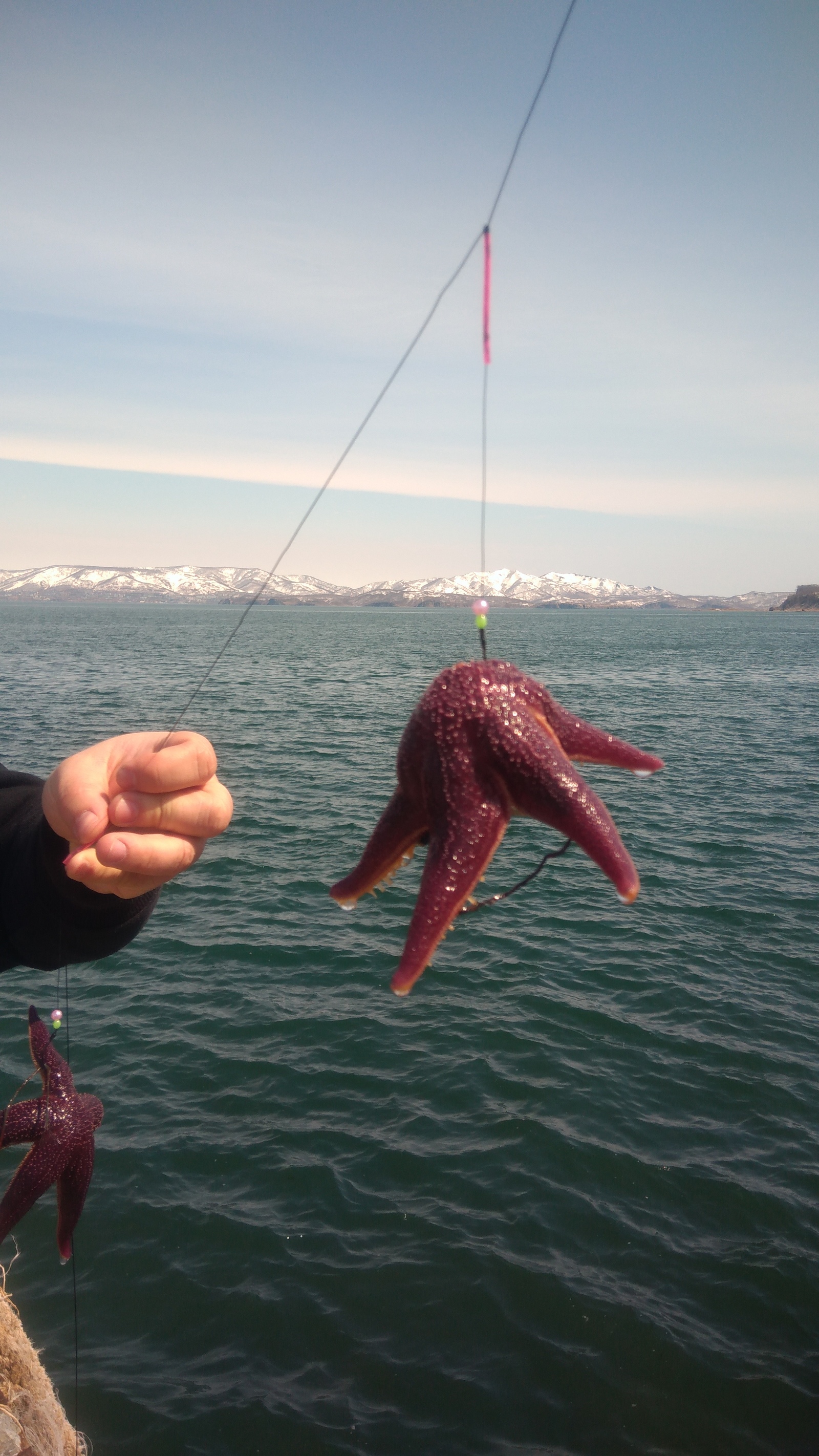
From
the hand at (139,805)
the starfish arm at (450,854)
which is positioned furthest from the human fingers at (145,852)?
the starfish arm at (450,854)

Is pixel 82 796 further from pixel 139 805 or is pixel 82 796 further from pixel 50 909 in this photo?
pixel 50 909

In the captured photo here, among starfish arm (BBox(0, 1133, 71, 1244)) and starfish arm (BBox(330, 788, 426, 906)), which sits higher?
starfish arm (BBox(330, 788, 426, 906))

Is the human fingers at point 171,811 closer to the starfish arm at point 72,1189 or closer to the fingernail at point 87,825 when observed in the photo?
the fingernail at point 87,825

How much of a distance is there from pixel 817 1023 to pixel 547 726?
1510 centimetres

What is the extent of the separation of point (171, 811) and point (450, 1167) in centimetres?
1029

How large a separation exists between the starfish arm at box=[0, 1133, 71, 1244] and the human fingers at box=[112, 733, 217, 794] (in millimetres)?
5954

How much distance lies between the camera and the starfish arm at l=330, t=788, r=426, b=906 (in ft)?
8.48

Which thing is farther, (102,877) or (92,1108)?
(92,1108)

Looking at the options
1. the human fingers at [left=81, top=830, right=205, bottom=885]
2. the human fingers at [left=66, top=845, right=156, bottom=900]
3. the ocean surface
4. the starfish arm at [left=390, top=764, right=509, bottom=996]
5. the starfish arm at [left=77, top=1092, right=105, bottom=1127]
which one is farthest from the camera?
the ocean surface

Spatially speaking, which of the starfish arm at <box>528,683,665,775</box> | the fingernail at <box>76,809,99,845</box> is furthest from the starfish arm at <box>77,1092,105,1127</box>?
the starfish arm at <box>528,683,665,775</box>

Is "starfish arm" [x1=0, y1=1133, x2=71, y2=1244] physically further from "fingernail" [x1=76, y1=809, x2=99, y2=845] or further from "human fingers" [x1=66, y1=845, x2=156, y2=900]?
"fingernail" [x1=76, y1=809, x2=99, y2=845]

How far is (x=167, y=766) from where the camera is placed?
9.59 feet

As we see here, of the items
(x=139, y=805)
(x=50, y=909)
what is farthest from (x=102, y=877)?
(x=50, y=909)

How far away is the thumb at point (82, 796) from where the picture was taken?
2992 mm
